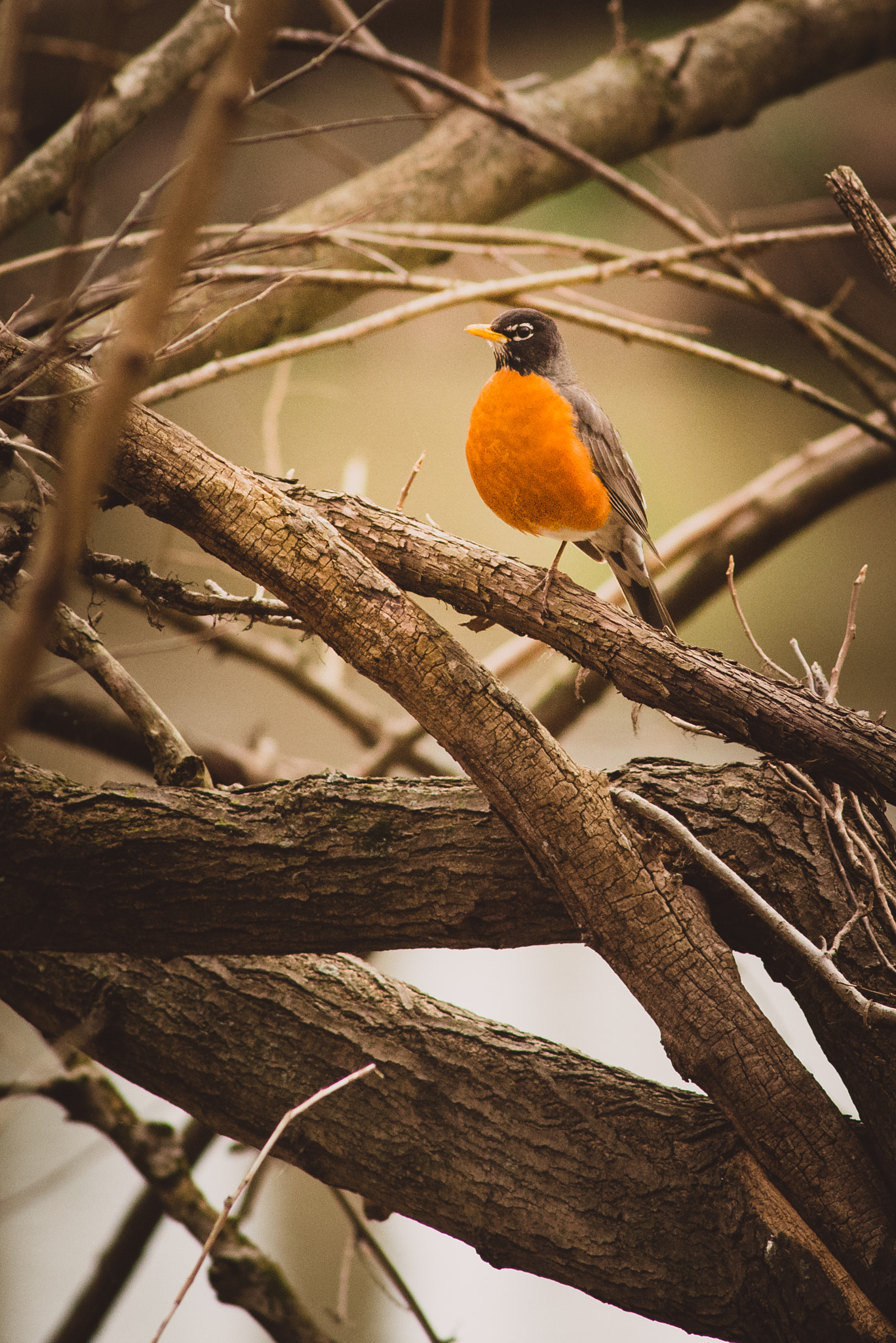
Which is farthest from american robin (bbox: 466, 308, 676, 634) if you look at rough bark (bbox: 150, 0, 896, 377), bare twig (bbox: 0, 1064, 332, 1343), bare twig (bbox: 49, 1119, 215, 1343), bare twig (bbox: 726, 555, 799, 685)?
bare twig (bbox: 49, 1119, 215, 1343)

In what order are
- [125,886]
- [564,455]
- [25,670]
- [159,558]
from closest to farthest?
[25,670] → [125,886] → [564,455] → [159,558]

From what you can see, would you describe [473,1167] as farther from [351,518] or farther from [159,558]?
[159,558]

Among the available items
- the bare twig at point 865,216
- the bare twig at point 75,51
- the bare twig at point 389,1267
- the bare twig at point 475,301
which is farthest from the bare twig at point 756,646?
the bare twig at point 389,1267

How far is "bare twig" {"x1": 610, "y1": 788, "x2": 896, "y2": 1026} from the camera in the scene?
195cm

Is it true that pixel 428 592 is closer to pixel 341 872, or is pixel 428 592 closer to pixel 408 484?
pixel 408 484

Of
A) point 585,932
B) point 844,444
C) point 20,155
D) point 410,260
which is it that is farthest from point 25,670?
point 20,155

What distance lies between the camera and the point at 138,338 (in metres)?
0.63

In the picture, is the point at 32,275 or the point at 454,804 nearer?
the point at 454,804

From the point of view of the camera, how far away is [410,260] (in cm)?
427

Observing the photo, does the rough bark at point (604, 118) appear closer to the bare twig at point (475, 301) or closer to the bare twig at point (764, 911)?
the bare twig at point (475, 301)

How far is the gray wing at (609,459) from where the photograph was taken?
2.58 m

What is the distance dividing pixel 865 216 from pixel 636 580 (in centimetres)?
109

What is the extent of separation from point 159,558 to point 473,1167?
2362 millimetres

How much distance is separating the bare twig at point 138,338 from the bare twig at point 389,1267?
9.12 ft
